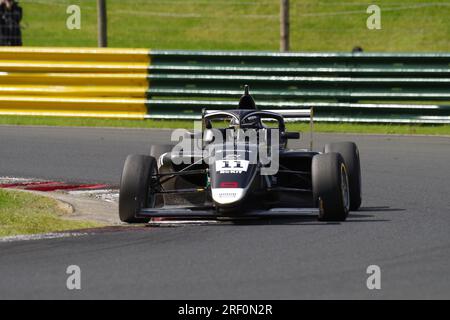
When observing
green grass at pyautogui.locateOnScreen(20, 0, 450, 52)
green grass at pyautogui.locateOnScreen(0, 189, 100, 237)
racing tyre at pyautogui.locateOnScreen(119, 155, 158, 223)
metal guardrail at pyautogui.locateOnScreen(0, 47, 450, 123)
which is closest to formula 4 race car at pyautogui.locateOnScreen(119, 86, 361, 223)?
racing tyre at pyautogui.locateOnScreen(119, 155, 158, 223)

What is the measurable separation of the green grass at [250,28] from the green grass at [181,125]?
12807mm

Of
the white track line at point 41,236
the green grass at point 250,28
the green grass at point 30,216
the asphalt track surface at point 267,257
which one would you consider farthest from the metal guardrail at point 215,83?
the green grass at point 250,28

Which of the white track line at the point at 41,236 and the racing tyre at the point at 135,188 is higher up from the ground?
the racing tyre at the point at 135,188

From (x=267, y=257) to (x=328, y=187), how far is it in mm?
1670

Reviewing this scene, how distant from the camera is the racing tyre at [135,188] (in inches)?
416

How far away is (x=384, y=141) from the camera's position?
56.2 ft

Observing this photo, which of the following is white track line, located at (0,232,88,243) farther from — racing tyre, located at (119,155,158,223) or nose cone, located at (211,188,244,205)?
nose cone, located at (211,188,244,205)

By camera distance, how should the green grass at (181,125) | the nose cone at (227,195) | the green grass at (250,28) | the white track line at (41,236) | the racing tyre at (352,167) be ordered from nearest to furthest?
the white track line at (41,236), the nose cone at (227,195), the racing tyre at (352,167), the green grass at (181,125), the green grass at (250,28)

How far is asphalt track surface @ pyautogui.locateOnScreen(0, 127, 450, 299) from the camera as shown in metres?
7.68

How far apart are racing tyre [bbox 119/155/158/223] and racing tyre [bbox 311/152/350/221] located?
1.41m

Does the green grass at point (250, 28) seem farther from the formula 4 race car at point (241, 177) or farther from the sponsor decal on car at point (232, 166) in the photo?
the sponsor decal on car at point (232, 166)

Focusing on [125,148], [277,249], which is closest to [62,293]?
[277,249]

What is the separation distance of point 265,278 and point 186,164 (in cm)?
352

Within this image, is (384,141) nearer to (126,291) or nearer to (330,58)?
(330,58)
